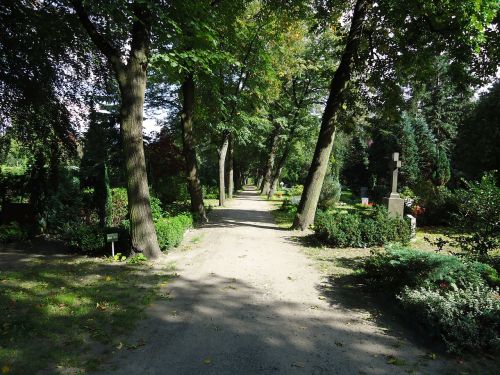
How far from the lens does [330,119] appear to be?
45.4ft

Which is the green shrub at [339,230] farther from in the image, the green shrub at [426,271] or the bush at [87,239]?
the bush at [87,239]

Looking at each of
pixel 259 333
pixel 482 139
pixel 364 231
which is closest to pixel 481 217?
pixel 364 231

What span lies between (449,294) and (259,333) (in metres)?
2.88

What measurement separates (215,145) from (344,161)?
23058 mm

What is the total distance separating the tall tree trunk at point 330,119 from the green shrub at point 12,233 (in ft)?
32.0

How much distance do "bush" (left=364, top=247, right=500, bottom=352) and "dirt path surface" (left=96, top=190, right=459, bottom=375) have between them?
1.55 feet

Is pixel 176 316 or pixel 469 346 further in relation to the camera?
pixel 176 316

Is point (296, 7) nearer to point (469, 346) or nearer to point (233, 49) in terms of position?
point (233, 49)

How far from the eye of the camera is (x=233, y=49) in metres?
18.4

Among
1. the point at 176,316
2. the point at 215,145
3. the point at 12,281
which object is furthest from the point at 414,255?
the point at 215,145

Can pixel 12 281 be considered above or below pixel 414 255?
below

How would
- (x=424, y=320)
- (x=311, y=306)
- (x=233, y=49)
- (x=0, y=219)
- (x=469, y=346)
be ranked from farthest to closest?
(x=233, y=49), (x=0, y=219), (x=311, y=306), (x=424, y=320), (x=469, y=346)

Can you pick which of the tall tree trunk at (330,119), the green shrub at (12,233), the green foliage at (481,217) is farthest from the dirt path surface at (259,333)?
the green shrub at (12,233)

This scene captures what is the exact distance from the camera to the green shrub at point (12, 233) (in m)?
11.1
